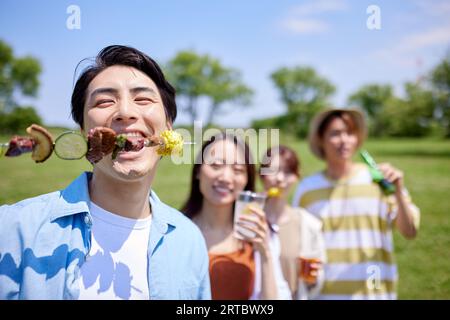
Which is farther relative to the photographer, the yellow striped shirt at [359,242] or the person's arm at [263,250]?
the yellow striped shirt at [359,242]

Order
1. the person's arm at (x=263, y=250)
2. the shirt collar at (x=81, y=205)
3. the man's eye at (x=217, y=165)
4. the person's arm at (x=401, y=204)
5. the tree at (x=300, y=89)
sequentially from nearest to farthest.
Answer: the shirt collar at (x=81, y=205) → the person's arm at (x=263, y=250) → the man's eye at (x=217, y=165) → the person's arm at (x=401, y=204) → the tree at (x=300, y=89)

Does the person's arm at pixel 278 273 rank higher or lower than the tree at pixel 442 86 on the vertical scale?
lower

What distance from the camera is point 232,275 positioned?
6.69 feet

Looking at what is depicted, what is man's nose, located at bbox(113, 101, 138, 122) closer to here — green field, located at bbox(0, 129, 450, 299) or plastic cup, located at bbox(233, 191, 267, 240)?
green field, located at bbox(0, 129, 450, 299)

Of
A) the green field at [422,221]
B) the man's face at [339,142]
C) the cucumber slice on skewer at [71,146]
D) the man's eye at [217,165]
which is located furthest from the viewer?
the green field at [422,221]

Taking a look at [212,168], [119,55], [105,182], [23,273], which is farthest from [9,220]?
[212,168]

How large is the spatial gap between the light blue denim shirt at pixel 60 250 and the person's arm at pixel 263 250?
537 millimetres

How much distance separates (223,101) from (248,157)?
41161mm

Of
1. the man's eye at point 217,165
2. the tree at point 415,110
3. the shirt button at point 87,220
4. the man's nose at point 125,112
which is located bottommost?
the shirt button at point 87,220

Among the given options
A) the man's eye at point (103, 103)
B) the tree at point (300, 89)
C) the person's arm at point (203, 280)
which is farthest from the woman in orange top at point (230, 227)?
the tree at point (300, 89)

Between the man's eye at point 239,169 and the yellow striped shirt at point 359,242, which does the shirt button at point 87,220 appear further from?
the yellow striped shirt at point 359,242

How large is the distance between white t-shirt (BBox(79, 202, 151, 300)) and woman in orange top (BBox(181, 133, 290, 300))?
2.32 feet

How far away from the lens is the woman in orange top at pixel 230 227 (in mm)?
1986

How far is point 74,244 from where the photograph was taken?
1275 mm
